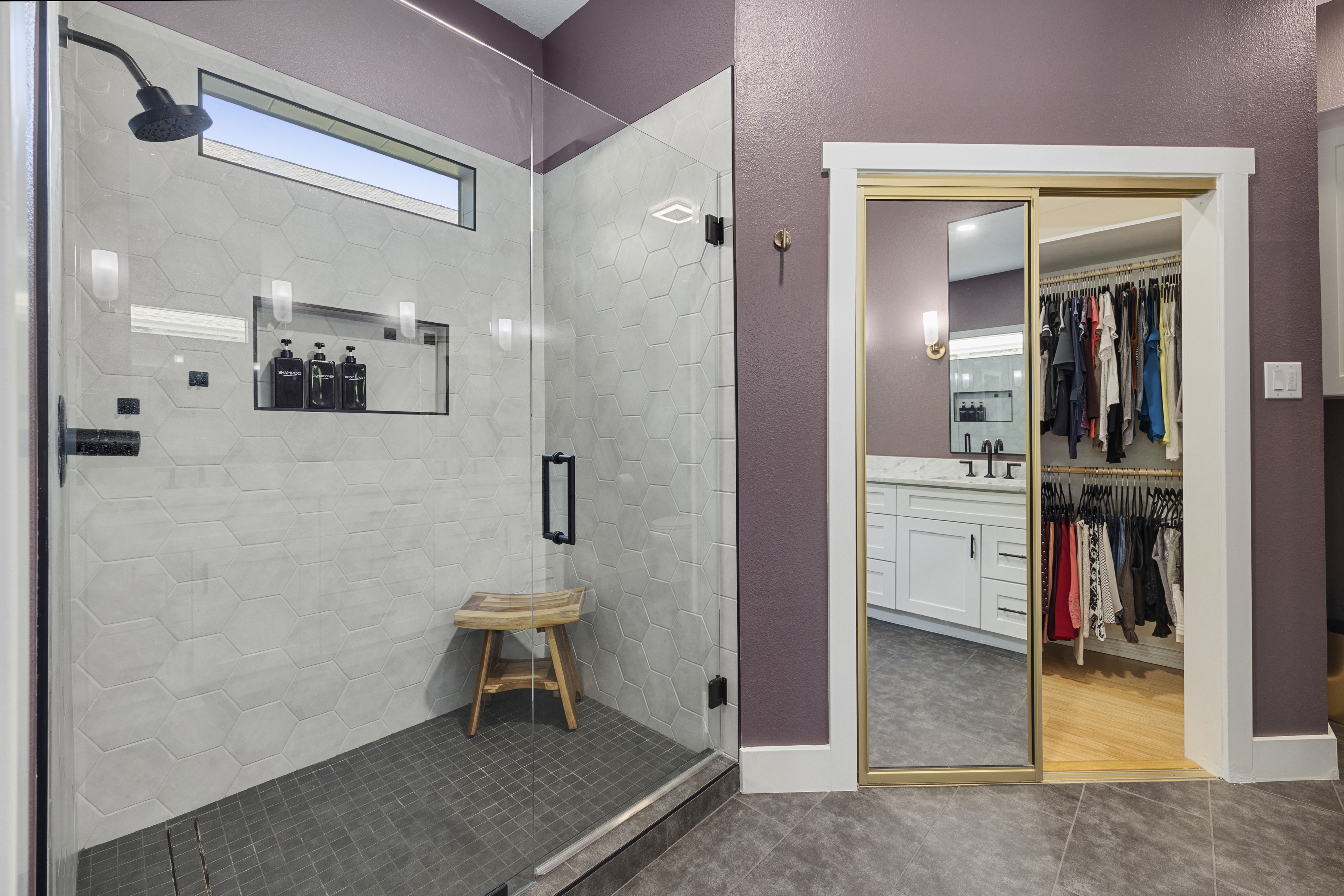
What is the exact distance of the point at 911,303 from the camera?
6.23 feet

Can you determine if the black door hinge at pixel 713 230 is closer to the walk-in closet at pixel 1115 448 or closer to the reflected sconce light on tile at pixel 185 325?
the reflected sconce light on tile at pixel 185 325

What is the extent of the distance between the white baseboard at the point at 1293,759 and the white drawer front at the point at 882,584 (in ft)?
4.11

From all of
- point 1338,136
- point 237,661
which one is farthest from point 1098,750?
point 237,661

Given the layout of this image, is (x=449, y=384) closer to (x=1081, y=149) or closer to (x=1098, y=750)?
(x=1081, y=149)

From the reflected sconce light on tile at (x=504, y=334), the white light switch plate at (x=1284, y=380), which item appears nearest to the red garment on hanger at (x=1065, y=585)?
the white light switch plate at (x=1284, y=380)

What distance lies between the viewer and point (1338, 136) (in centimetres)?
212

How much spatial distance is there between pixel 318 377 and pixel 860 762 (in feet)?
6.30

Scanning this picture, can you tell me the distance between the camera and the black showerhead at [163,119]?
99 cm

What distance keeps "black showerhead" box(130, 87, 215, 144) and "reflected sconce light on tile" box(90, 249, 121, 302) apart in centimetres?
21

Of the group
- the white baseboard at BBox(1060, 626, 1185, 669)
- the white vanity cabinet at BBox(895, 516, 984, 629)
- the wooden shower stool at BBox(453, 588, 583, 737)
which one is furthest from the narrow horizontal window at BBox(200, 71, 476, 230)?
the white baseboard at BBox(1060, 626, 1185, 669)

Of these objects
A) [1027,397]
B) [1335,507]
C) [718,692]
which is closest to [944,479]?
[1027,397]

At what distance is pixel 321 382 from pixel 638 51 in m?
1.88

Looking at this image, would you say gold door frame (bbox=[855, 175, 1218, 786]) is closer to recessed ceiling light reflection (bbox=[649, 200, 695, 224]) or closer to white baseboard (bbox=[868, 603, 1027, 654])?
white baseboard (bbox=[868, 603, 1027, 654])

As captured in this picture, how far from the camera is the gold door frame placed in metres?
1.88
